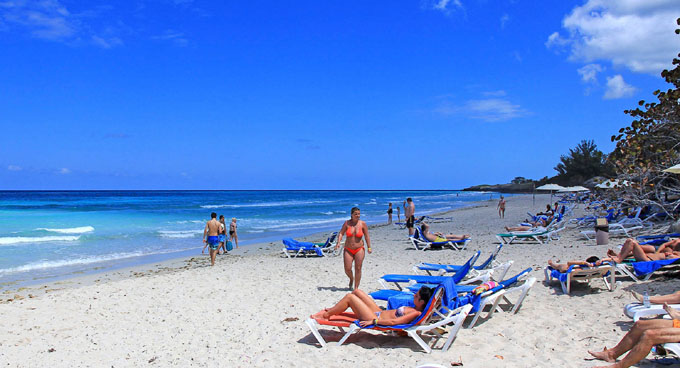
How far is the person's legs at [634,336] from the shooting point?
11.9 ft

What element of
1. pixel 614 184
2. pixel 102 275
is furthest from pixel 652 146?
pixel 102 275

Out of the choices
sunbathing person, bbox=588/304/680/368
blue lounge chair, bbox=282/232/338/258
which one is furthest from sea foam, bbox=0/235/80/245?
sunbathing person, bbox=588/304/680/368

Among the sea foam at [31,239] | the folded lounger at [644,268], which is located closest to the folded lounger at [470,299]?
the folded lounger at [644,268]

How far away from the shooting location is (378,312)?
206 inches

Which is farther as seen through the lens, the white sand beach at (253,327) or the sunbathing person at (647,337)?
the white sand beach at (253,327)

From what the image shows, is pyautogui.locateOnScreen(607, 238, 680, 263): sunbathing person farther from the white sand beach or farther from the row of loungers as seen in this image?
the row of loungers

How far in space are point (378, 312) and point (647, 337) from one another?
2508 millimetres

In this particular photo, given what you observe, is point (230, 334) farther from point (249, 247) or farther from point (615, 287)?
point (249, 247)

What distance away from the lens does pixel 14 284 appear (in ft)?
33.3

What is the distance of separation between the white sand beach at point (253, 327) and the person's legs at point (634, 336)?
220 millimetres

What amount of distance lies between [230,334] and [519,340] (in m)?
3.14

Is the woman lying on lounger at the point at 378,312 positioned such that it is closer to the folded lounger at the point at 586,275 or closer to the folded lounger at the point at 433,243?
the folded lounger at the point at 586,275

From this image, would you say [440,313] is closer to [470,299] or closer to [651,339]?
[470,299]

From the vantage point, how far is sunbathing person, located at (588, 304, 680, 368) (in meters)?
3.52
